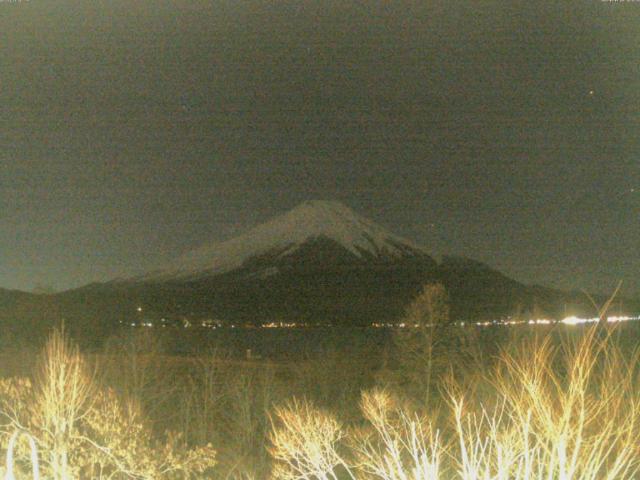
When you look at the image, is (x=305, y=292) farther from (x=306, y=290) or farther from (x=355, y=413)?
(x=355, y=413)

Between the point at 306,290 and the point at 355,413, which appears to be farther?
the point at 306,290

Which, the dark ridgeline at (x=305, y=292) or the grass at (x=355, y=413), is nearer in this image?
the grass at (x=355, y=413)

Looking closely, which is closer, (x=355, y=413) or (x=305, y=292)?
(x=355, y=413)

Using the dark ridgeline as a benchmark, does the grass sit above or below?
below

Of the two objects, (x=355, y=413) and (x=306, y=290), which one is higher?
(x=306, y=290)

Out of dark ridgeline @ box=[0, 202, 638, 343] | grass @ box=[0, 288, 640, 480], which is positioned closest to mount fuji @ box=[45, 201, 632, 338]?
dark ridgeline @ box=[0, 202, 638, 343]

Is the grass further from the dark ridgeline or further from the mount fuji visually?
the mount fuji

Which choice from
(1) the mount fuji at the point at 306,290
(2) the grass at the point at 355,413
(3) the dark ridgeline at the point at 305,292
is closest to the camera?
(2) the grass at the point at 355,413

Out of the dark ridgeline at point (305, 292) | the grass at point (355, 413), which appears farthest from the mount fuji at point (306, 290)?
the grass at point (355, 413)

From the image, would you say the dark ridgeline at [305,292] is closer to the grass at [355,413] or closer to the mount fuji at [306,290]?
the mount fuji at [306,290]

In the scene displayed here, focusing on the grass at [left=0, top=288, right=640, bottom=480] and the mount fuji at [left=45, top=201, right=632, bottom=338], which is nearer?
the grass at [left=0, top=288, right=640, bottom=480]

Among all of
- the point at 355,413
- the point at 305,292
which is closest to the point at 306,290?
the point at 305,292

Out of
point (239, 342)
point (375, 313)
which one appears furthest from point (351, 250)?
point (239, 342)

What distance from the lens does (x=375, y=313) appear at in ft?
451
